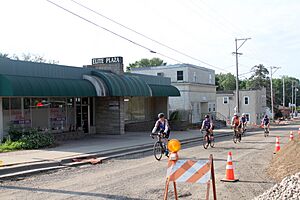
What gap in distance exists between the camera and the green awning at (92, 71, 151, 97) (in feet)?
77.7

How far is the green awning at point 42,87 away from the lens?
17.2m

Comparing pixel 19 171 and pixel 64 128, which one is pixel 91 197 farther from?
pixel 64 128

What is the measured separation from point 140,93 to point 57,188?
1694 cm

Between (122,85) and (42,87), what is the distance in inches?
266

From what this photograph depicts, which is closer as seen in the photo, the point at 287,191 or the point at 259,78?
the point at 287,191

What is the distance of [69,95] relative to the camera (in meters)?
20.5

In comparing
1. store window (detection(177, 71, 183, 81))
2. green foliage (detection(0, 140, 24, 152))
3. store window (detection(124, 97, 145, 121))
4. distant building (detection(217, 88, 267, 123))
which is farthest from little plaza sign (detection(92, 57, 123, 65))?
distant building (detection(217, 88, 267, 123))

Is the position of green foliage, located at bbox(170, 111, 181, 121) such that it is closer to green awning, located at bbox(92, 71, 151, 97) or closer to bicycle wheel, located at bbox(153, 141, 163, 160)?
green awning, located at bbox(92, 71, 151, 97)

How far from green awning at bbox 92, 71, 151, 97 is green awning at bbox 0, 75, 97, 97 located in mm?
1249

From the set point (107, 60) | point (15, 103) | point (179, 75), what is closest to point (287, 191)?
point (15, 103)

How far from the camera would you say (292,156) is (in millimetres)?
11344

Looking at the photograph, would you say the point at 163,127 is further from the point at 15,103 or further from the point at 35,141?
the point at 15,103

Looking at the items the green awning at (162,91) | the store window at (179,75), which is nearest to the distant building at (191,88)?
the store window at (179,75)

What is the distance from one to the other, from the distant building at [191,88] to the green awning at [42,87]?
1842 cm
